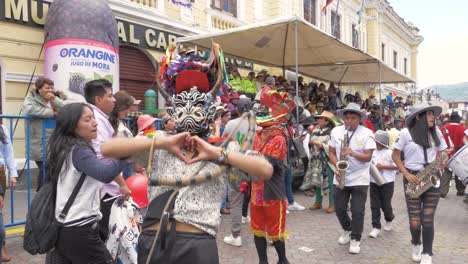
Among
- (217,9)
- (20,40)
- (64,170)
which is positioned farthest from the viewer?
(217,9)

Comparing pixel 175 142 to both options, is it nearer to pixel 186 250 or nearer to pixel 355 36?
pixel 186 250

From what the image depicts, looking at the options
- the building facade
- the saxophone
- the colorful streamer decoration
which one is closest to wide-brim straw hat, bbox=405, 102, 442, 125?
the saxophone

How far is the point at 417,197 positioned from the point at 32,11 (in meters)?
→ 8.08

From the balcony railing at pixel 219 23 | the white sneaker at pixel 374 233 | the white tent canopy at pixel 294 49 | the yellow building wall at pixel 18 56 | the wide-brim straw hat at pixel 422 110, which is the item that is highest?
the balcony railing at pixel 219 23

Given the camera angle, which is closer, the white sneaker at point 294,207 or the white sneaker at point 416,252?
the white sneaker at point 416,252

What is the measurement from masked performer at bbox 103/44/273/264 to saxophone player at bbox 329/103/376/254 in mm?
3428

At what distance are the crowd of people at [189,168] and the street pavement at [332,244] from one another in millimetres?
188

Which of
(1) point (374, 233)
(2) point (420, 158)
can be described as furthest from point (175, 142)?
(1) point (374, 233)

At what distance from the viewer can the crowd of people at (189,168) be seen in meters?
1.92

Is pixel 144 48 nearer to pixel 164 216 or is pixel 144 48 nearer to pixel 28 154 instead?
pixel 28 154

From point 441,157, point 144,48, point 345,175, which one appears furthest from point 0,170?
point 144,48

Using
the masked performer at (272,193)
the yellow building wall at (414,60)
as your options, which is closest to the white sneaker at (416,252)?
the masked performer at (272,193)

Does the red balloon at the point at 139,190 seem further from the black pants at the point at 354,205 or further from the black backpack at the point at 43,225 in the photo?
the black pants at the point at 354,205

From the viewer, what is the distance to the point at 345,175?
5129 mm
